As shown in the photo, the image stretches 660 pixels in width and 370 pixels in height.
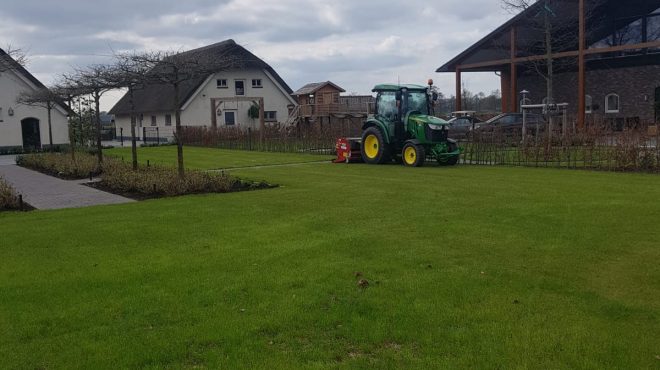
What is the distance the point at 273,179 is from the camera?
15617 millimetres

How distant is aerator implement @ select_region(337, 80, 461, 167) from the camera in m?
18.2

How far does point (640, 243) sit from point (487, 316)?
10.6 ft

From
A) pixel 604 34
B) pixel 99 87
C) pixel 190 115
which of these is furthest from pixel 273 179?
pixel 190 115

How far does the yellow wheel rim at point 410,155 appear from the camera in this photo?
1830 cm

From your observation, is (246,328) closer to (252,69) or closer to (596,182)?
(596,182)

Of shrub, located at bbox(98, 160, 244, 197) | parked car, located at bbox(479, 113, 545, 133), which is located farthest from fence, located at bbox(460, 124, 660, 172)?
shrub, located at bbox(98, 160, 244, 197)

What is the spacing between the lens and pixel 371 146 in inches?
798

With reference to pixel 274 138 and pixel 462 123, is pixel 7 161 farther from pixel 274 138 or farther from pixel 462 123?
pixel 462 123

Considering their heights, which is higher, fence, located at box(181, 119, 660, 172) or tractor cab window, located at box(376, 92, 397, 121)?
tractor cab window, located at box(376, 92, 397, 121)

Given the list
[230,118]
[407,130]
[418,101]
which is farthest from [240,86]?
[407,130]

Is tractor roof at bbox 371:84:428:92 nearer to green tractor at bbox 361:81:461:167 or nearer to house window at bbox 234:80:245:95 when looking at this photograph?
green tractor at bbox 361:81:461:167

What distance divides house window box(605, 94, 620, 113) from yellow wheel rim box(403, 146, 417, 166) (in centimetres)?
2460

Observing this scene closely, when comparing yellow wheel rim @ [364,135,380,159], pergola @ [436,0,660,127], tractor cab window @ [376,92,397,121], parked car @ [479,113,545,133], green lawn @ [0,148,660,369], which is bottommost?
green lawn @ [0,148,660,369]

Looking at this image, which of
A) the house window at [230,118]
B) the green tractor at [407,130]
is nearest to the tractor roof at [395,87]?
the green tractor at [407,130]
